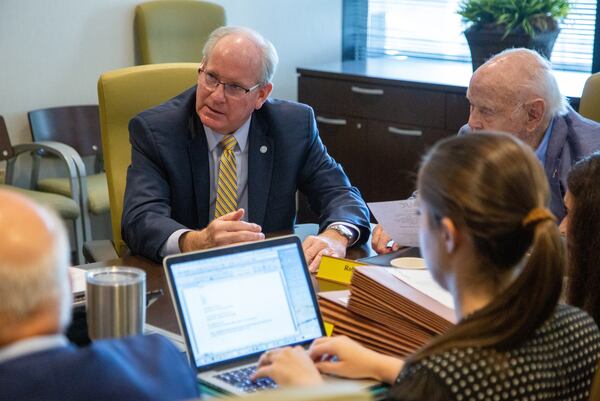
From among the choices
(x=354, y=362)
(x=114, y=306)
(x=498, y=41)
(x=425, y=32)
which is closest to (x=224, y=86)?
(x=114, y=306)

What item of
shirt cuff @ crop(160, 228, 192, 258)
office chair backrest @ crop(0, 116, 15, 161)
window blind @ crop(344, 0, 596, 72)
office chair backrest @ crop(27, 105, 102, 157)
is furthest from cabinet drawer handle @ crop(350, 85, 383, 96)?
shirt cuff @ crop(160, 228, 192, 258)

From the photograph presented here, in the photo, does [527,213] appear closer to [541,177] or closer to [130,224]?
[541,177]

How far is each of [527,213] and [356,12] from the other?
4.43 m

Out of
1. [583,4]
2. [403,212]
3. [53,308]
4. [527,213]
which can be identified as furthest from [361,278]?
[583,4]

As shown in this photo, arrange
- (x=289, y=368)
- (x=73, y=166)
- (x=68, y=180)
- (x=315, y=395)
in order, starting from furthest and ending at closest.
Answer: (x=68, y=180), (x=73, y=166), (x=289, y=368), (x=315, y=395)

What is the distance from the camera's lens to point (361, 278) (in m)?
1.89

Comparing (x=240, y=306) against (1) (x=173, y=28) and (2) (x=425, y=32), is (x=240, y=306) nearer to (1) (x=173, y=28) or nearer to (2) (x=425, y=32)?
(1) (x=173, y=28)

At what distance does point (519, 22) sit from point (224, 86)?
84.1 inches

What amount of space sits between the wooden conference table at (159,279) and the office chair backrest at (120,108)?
0.47 meters

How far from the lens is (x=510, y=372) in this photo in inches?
58.7

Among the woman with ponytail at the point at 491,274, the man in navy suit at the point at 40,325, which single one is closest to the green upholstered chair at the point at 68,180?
the woman with ponytail at the point at 491,274

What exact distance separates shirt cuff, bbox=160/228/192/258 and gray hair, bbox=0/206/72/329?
1.19 metres

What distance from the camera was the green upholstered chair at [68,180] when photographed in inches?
159

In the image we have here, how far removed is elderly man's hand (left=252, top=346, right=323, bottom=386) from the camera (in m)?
1.65
